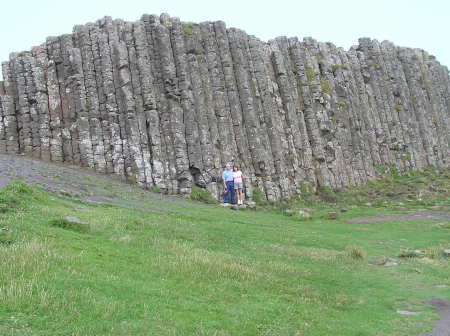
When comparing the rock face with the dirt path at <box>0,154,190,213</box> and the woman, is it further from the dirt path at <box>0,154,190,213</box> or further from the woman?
the dirt path at <box>0,154,190,213</box>

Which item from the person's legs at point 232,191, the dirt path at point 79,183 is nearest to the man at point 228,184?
the person's legs at point 232,191

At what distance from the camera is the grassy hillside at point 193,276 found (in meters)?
9.96

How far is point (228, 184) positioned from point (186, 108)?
652cm

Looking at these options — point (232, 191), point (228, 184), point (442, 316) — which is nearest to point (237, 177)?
point (228, 184)

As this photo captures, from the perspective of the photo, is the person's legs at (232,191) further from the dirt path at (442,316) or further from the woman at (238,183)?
the dirt path at (442,316)

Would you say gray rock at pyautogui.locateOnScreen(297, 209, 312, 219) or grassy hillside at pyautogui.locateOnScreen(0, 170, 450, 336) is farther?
gray rock at pyautogui.locateOnScreen(297, 209, 312, 219)

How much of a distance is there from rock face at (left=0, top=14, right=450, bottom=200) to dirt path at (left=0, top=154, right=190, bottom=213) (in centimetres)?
218

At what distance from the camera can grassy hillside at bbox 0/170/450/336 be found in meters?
9.96

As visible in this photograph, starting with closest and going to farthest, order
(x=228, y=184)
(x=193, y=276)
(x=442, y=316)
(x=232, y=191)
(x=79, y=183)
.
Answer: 1. (x=442, y=316)
2. (x=193, y=276)
3. (x=79, y=183)
4. (x=228, y=184)
5. (x=232, y=191)

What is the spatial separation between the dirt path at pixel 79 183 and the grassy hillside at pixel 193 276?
247cm

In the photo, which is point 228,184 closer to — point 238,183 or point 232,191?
point 232,191

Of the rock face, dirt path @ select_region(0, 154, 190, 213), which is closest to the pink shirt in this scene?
the rock face

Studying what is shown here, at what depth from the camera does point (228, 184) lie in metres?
37.7

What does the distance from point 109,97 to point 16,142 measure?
7107mm
